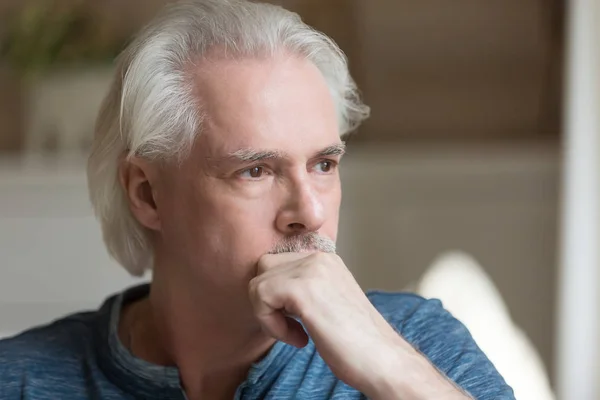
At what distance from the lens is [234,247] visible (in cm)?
120

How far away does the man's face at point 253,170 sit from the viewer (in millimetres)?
1192

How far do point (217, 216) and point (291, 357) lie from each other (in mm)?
262

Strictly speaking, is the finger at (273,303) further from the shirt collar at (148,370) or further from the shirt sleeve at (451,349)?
the shirt sleeve at (451,349)

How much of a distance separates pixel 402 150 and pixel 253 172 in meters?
1.20

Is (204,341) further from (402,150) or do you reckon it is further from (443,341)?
(402,150)

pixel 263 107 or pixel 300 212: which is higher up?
pixel 263 107

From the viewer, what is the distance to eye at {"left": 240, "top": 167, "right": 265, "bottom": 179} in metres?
1.21

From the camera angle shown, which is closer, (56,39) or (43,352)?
(43,352)

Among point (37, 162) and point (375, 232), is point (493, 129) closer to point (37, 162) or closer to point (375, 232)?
point (375, 232)

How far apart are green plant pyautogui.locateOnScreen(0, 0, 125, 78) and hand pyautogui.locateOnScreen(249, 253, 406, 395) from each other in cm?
149

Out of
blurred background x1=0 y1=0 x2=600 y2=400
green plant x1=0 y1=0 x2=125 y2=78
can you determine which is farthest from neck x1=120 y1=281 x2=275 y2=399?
green plant x1=0 y1=0 x2=125 y2=78

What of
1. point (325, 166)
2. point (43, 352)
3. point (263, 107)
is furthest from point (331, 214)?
point (43, 352)

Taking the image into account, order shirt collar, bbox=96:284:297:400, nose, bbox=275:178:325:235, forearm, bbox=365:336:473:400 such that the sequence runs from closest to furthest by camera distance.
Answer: forearm, bbox=365:336:473:400 < nose, bbox=275:178:325:235 < shirt collar, bbox=96:284:297:400

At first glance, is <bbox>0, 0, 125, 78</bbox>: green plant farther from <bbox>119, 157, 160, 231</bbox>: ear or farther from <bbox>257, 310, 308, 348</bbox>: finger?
<bbox>257, 310, 308, 348</bbox>: finger
